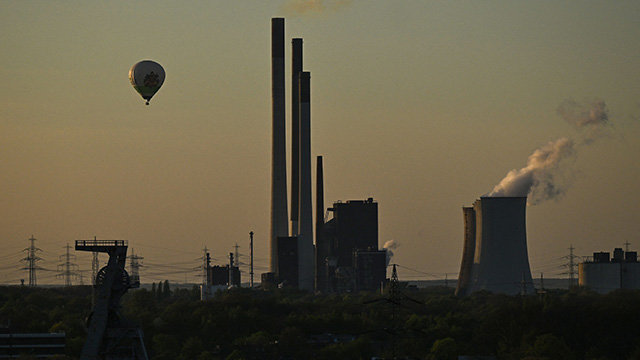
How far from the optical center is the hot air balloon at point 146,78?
245 ft

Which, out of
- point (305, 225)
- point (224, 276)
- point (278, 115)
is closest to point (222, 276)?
point (224, 276)

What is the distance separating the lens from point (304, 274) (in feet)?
593

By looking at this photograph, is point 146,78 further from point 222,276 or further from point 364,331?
point 222,276

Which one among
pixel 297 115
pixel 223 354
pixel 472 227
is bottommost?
pixel 223 354

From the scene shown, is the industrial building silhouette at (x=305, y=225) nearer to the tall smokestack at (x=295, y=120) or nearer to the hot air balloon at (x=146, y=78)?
the tall smokestack at (x=295, y=120)

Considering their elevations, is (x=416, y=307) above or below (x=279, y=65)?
below

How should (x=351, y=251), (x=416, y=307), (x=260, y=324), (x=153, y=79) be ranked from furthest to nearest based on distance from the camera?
1. (x=351, y=251)
2. (x=416, y=307)
3. (x=260, y=324)
4. (x=153, y=79)

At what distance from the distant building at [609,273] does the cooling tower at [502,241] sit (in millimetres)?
31641

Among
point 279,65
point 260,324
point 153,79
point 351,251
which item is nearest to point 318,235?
point 351,251

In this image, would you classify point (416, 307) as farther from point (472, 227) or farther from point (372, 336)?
point (372, 336)

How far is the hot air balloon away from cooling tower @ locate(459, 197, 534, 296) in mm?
46695

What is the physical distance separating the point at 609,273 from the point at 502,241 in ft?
138

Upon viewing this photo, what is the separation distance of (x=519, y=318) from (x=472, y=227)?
154 feet

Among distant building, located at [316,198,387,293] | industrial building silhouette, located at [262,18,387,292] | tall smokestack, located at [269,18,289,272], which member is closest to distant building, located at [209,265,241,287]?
industrial building silhouette, located at [262,18,387,292]
